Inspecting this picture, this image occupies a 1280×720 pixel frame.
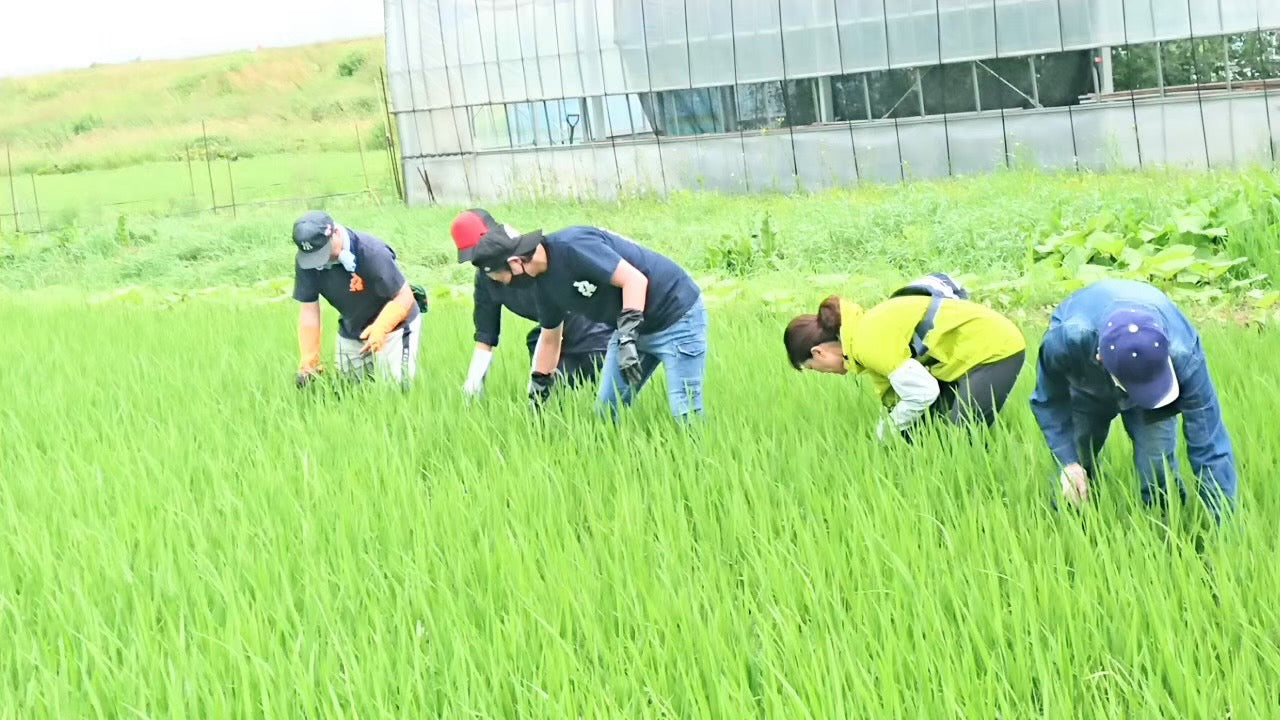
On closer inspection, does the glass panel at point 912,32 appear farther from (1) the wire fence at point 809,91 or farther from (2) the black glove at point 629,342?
(2) the black glove at point 629,342

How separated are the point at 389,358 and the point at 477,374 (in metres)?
0.72

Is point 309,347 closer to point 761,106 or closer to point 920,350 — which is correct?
point 920,350

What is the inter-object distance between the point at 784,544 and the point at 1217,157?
11.2 meters

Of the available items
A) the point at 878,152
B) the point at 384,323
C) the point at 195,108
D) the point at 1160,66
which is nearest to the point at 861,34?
the point at 878,152

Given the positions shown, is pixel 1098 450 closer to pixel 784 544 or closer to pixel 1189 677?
pixel 784 544

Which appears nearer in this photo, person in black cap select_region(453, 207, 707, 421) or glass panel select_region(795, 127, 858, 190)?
person in black cap select_region(453, 207, 707, 421)

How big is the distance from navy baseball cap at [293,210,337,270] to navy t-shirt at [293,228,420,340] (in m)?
0.17

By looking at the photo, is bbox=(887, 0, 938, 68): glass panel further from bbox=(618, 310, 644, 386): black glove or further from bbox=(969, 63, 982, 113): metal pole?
bbox=(618, 310, 644, 386): black glove

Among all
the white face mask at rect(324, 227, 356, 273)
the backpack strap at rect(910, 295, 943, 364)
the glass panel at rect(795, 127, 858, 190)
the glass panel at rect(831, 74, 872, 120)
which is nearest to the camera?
the backpack strap at rect(910, 295, 943, 364)

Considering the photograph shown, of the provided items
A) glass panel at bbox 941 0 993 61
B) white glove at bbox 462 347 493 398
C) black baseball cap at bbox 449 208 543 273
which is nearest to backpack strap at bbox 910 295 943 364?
black baseball cap at bbox 449 208 543 273

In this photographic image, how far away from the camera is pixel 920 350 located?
3785 millimetres

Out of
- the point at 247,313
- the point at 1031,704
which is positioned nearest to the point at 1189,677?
the point at 1031,704

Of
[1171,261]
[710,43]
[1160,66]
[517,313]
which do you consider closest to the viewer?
[517,313]

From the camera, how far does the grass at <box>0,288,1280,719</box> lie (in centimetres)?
235
